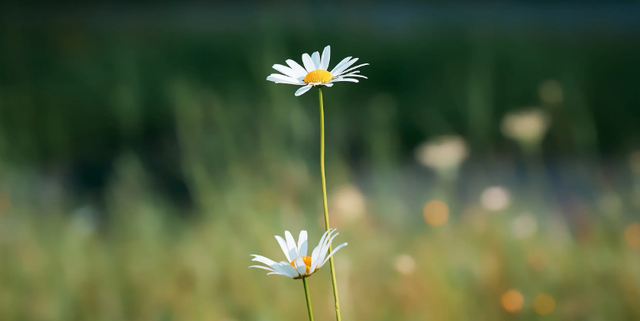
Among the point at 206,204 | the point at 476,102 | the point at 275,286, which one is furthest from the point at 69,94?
the point at 476,102

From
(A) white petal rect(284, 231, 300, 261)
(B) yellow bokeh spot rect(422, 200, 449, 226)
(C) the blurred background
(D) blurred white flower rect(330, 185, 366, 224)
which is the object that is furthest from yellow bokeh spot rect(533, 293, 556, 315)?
(A) white petal rect(284, 231, 300, 261)

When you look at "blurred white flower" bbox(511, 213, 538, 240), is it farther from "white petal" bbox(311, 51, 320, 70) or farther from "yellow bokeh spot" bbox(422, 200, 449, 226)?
"white petal" bbox(311, 51, 320, 70)

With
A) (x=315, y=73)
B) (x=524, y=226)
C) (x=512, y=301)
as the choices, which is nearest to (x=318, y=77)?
(x=315, y=73)

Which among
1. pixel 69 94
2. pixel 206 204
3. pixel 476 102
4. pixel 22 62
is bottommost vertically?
pixel 206 204

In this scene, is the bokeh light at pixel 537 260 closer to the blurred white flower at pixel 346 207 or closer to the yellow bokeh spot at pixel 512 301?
the yellow bokeh spot at pixel 512 301

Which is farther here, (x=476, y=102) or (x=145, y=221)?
(x=145, y=221)

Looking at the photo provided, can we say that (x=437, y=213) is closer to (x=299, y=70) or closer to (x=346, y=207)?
(x=346, y=207)

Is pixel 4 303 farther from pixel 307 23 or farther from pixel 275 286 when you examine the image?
pixel 307 23
